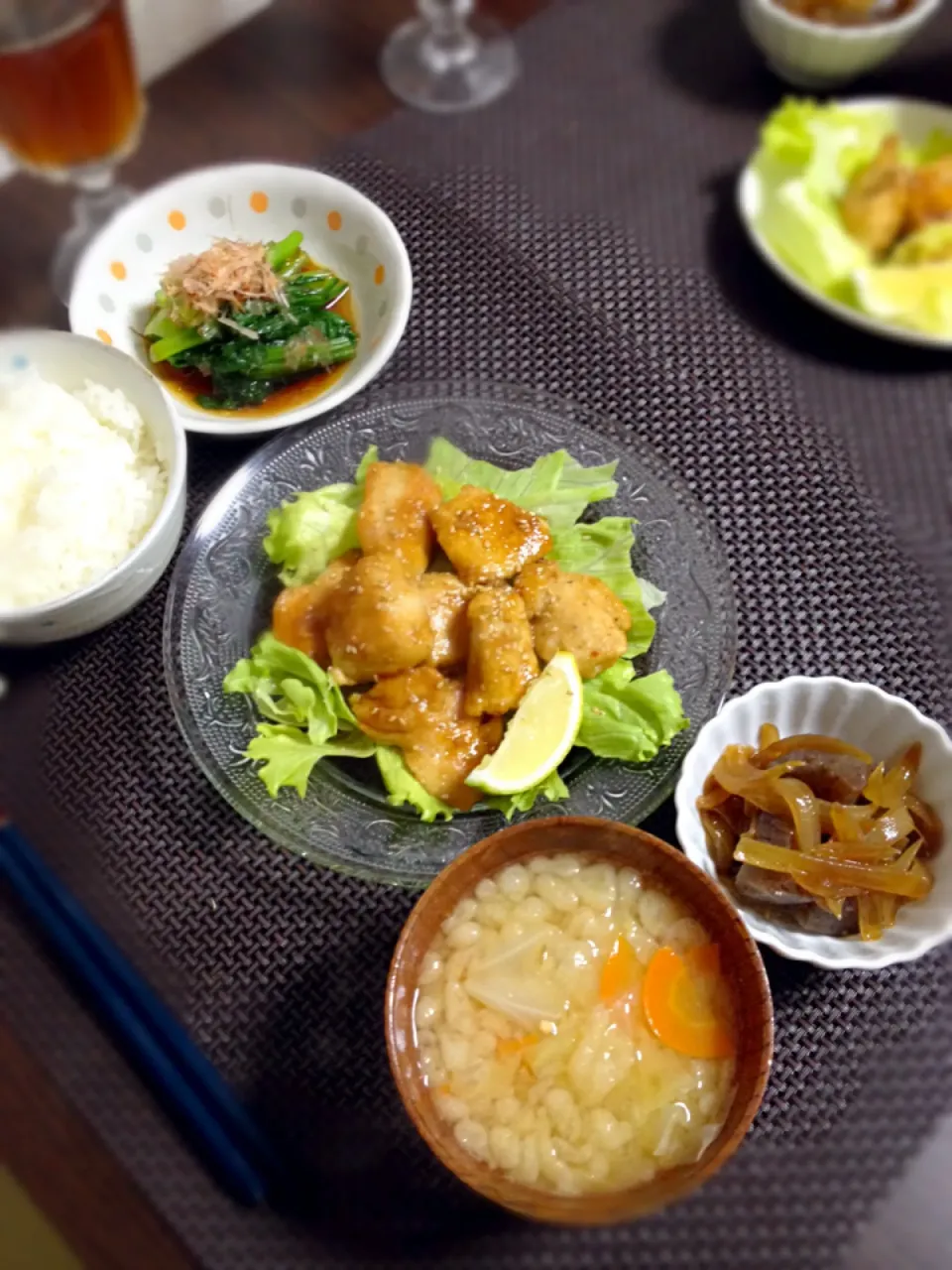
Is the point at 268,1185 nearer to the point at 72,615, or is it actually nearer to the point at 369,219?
the point at 72,615

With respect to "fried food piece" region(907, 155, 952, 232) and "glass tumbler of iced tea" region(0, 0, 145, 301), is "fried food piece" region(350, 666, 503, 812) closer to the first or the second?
"glass tumbler of iced tea" region(0, 0, 145, 301)

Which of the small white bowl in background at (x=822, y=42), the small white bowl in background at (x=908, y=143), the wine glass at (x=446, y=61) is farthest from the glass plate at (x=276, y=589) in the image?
the small white bowl in background at (x=822, y=42)

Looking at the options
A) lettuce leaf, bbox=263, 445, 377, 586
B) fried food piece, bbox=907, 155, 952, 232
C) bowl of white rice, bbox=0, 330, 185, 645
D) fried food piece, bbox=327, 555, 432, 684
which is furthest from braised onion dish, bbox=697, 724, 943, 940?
fried food piece, bbox=907, 155, 952, 232

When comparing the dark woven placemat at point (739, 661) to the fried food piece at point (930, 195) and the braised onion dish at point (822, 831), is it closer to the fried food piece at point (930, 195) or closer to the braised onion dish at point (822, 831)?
the braised onion dish at point (822, 831)

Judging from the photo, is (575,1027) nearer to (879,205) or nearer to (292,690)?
(292,690)

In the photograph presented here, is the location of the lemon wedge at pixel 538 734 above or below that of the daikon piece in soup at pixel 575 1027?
above

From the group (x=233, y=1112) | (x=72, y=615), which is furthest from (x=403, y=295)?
(x=233, y=1112)
